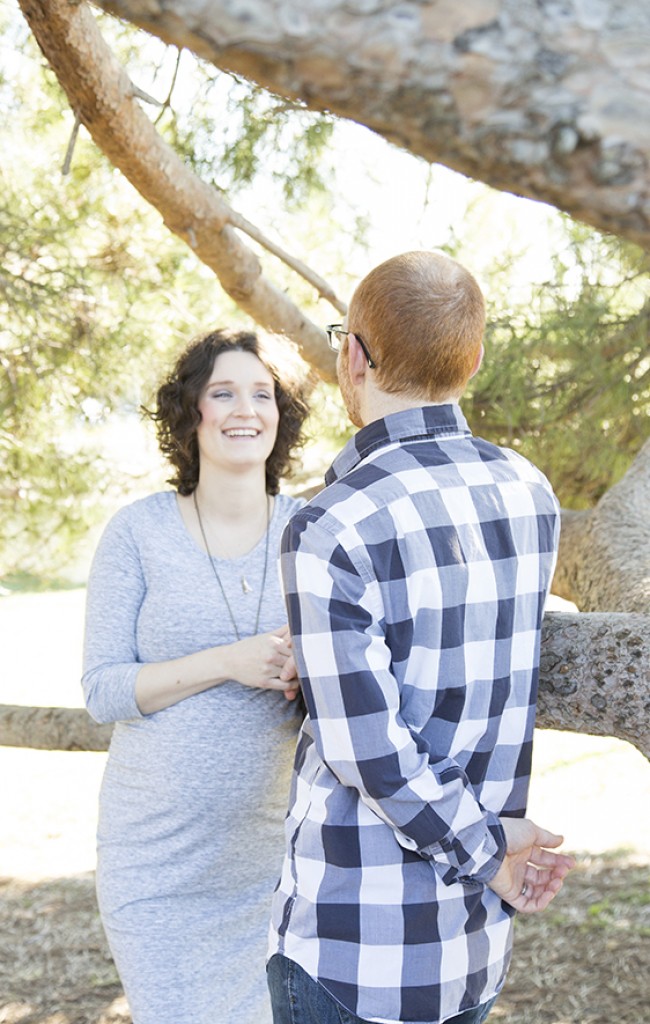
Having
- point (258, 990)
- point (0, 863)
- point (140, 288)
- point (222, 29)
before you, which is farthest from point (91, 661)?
point (0, 863)

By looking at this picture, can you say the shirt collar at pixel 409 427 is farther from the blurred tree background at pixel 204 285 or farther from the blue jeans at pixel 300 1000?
the blurred tree background at pixel 204 285

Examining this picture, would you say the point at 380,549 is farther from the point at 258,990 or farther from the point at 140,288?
the point at 140,288

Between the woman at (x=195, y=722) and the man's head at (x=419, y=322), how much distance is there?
73cm

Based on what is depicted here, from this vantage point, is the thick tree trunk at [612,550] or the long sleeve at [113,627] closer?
the long sleeve at [113,627]

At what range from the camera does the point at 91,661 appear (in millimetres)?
1937

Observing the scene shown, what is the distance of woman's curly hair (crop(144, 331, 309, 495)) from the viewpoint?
2107 mm

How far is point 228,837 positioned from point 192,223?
1834mm

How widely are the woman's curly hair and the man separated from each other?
0.77 meters

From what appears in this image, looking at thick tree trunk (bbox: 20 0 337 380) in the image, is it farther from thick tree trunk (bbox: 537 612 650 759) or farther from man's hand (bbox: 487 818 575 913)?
man's hand (bbox: 487 818 575 913)

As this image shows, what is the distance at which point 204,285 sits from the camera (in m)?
5.12

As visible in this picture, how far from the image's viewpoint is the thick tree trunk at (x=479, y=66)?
542mm

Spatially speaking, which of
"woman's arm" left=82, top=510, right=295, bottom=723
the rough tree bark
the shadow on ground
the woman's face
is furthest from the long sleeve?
the shadow on ground

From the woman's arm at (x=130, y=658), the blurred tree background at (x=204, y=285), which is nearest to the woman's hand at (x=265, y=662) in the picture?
the woman's arm at (x=130, y=658)

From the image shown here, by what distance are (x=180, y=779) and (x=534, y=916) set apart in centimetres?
284
